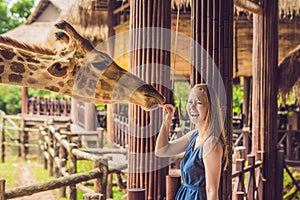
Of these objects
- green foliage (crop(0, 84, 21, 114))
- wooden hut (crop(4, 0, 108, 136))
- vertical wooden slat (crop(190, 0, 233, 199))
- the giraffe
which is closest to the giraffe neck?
the giraffe

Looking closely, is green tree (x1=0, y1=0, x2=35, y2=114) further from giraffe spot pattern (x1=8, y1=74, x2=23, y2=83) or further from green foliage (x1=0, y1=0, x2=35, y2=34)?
giraffe spot pattern (x1=8, y1=74, x2=23, y2=83)

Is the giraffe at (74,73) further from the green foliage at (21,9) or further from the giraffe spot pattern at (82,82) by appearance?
the green foliage at (21,9)

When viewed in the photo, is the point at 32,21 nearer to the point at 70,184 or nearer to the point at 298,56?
the point at 298,56

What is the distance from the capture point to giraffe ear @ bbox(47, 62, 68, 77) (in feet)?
5.72

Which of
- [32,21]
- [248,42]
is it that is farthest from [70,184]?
[32,21]

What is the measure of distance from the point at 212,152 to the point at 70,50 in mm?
740

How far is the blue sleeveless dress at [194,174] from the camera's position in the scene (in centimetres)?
210

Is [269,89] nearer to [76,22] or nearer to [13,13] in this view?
[76,22]

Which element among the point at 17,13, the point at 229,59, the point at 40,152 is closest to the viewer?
the point at 229,59

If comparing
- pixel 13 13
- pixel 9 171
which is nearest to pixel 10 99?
pixel 13 13

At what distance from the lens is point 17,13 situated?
1772cm

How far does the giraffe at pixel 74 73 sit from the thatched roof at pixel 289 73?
12.4 feet

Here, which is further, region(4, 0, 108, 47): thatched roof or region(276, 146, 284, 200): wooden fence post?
region(4, 0, 108, 47): thatched roof

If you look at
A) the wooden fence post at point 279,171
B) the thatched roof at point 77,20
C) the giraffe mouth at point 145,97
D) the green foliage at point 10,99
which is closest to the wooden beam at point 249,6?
the wooden fence post at point 279,171
